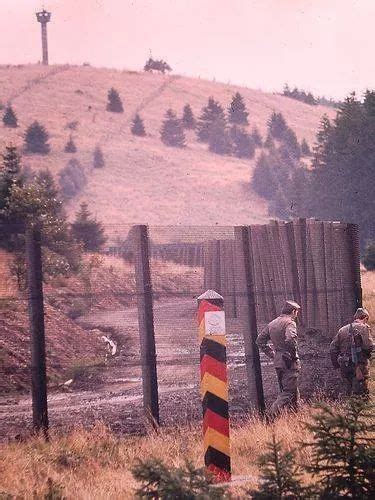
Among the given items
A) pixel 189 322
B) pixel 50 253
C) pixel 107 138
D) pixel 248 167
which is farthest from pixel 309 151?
pixel 189 322

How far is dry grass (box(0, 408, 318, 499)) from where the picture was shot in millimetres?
6395

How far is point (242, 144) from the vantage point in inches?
4055

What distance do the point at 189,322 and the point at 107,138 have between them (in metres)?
80.7

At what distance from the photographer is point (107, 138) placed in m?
94.9

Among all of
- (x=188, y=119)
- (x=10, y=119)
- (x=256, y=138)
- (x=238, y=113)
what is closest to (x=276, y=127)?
(x=238, y=113)

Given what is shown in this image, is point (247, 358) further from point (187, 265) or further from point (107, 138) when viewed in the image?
point (107, 138)

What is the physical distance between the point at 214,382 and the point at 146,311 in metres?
2.94

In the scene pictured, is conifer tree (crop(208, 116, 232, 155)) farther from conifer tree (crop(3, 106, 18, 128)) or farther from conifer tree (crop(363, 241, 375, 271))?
conifer tree (crop(363, 241, 375, 271))

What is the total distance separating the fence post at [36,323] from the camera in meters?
8.60

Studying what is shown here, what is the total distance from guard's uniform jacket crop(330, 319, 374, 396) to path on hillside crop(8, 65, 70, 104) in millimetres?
94674

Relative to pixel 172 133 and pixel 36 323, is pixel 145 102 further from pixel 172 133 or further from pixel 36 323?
pixel 36 323

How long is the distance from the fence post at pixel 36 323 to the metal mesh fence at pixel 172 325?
746 millimetres

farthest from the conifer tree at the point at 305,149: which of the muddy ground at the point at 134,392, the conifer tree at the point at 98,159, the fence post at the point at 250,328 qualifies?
the fence post at the point at 250,328

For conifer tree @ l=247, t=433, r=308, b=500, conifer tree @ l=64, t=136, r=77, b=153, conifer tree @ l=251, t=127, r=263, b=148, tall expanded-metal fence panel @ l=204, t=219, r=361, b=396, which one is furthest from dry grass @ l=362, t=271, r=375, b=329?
conifer tree @ l=251, t=127, r=263, b=148
